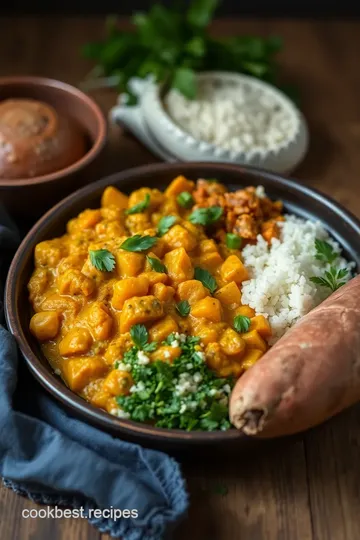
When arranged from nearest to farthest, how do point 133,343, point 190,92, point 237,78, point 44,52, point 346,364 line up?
point 346,364 → point 133,343 → point 190,92 → point 237,78 → point 44,52

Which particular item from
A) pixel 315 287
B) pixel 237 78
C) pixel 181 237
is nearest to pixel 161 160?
pixel 237 78

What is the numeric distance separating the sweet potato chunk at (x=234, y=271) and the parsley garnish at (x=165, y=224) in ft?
0.82

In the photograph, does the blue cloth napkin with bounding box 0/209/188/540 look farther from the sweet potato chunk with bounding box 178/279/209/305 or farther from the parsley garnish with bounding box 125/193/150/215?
the parsley garnish with bounding box 125/193/150/215

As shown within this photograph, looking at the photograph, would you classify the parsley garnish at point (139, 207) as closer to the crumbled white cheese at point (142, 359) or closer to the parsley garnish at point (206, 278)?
the parsley garnish at point (206, 278)

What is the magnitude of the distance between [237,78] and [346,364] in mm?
1907

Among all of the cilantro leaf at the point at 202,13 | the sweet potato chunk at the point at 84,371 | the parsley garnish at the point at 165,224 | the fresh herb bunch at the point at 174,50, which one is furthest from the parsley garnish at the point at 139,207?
the cilantro leaf at the point at 202,13

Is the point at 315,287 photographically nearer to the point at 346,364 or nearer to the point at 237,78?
the point at 346,364

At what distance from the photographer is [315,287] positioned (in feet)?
8.57

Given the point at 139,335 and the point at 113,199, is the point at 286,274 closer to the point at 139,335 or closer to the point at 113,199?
the point at 139,335

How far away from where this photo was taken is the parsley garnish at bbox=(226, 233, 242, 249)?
272 cm

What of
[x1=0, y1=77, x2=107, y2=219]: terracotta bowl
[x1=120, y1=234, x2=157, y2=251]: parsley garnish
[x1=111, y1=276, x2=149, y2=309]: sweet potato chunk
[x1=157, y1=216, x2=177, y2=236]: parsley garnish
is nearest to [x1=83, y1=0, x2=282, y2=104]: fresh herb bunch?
[x1=0, y1=77, x2=107, y2=219]: terracotta bowl

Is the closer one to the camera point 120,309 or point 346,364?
point 346,364

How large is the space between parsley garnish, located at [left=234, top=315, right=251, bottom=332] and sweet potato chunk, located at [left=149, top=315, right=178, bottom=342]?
0.20 metres

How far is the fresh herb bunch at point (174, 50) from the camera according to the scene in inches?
142
